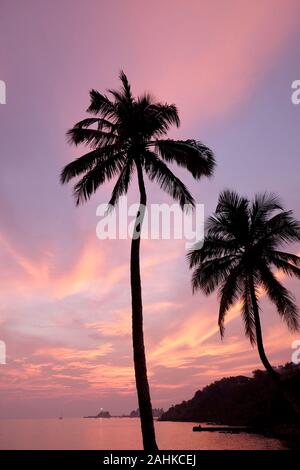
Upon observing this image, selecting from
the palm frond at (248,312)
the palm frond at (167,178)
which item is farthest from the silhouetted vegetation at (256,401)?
the palm frond at (167,178)

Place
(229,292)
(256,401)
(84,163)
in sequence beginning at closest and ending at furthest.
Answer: (84,163) < (229,292) < (256,401)

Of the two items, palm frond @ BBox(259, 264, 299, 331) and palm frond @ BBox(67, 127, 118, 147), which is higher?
palm frond @ BBox(67, 127, 118, 147)

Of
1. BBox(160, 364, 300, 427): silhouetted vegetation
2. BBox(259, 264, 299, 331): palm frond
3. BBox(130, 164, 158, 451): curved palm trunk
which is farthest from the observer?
BBox(160, 364, 300, 427): silhouetted vegetation

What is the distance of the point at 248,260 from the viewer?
23.3 meters

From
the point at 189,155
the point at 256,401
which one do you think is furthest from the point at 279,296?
Result: the point at 256,401

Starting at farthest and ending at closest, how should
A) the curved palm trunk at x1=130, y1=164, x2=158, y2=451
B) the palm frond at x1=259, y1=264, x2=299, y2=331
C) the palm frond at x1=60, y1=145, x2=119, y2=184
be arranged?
the palm frond at x1=259, y1=264, x2=299, y2=331, the palm frond at x1=60, y1=145, x2=119, y2=184, the curved palm trunk at x1=130, y1=164, x2=158, y2=451

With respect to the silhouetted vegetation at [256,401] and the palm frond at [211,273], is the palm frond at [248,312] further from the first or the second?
the silhouetted vegetation at [256,401]

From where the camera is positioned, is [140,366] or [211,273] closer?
[140,366]

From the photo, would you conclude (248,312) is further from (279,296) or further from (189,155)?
(189,155)

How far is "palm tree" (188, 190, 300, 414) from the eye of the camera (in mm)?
22906

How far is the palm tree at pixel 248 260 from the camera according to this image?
902 inches

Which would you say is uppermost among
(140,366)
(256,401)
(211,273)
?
(211,273)

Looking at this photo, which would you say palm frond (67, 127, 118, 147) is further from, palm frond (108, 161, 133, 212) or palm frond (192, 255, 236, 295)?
palm frond (192, 255, 236, 295)

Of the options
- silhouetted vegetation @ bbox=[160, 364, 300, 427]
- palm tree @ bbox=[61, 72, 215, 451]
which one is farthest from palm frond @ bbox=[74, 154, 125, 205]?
silhouetted vegetation @ bbox=[160, 364, 300, 427]
